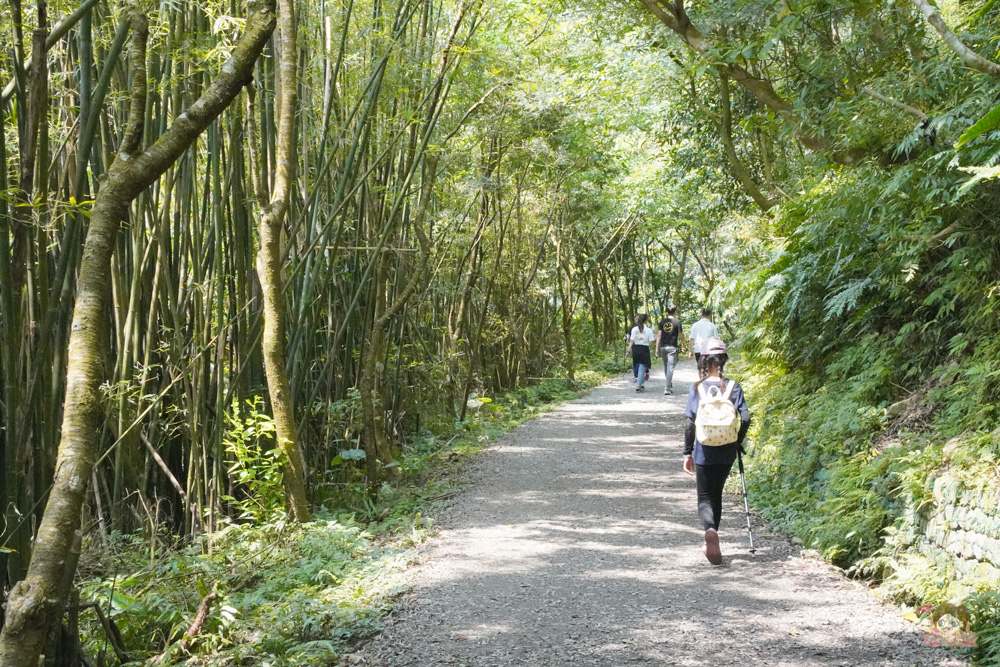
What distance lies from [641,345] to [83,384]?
12683 millimetres

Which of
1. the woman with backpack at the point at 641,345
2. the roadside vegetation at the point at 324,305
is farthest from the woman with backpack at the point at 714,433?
the woman with backpack at the point at 641,345

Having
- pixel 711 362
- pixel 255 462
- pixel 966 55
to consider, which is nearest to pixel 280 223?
pixel 255 462

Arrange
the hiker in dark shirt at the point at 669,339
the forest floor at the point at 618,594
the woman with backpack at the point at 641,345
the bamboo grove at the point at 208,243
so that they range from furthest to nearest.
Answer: the woman with backpack at the point at 641,345 → the hiker in dark shirt at the point at 669,339 → the forest floor at the point at 618,594 → the bamboo grove at the point at 208,243

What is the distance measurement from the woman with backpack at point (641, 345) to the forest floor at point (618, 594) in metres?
6.87

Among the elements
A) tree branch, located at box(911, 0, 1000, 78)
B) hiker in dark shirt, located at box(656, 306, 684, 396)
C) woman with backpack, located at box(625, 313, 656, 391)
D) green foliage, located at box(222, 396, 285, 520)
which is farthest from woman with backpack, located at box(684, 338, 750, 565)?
woman with backpack, located at box(625, 313, 656, 391)

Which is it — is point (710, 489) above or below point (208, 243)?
below

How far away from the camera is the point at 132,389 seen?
5.50 metres

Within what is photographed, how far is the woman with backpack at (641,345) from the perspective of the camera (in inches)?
567

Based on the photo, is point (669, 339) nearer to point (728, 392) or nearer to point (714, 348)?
point (714, 348)

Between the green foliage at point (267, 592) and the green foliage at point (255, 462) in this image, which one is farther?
the green foliage at point (255, 462)

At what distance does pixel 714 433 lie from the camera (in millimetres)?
A: 4969

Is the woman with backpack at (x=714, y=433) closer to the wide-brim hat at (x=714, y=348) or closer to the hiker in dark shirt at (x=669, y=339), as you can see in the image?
the wide-brim hat at (x=714, y=348)

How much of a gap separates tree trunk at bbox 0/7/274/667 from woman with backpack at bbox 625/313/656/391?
1147cm

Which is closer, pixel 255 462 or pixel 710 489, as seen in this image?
pixel 710 489
